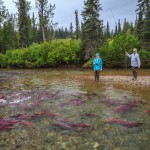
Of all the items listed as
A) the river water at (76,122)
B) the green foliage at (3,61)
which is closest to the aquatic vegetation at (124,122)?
the river water at (76,122)

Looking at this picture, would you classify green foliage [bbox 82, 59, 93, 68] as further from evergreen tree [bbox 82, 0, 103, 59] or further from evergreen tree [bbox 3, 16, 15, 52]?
evergreen tree [bbox 3, 16, 15, 52]

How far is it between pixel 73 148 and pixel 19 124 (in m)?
3.11

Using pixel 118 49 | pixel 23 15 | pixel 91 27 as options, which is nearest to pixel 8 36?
pixel 23 15

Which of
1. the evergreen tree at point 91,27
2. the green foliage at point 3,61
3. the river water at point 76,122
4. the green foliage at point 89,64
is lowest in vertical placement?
the river water at point 76,122

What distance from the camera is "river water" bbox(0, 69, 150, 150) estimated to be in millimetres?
7664

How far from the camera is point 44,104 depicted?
13.0 meters

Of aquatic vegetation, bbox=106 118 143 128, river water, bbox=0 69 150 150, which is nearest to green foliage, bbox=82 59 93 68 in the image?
river water, bbox=0 69 150 150

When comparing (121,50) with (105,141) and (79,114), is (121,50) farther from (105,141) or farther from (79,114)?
(105,141)

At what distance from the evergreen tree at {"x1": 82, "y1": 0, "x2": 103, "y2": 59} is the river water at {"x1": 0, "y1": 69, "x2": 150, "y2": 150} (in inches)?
1070

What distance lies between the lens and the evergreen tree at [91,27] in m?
41.3

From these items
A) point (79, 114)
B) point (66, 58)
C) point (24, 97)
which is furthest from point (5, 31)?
point (79, 114)

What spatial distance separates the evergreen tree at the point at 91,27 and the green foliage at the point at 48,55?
2.62 m

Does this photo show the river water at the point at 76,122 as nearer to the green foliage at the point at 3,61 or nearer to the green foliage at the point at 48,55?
the green foliage at the point at 48,55

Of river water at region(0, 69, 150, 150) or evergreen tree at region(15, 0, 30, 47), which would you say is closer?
river water at region(0, 69, 150, 150)
